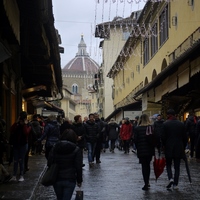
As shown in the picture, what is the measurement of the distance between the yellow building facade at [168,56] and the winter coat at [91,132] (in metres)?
3.36

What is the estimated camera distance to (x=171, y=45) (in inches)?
1107

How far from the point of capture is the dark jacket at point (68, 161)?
7.12 m

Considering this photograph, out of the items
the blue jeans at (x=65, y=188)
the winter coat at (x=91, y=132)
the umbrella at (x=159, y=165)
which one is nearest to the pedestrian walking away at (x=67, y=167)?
the blue jeans at (x=65, y=188)

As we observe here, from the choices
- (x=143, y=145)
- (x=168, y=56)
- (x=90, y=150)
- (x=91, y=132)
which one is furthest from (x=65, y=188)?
(x=168, y=56)

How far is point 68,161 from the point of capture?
7133mm

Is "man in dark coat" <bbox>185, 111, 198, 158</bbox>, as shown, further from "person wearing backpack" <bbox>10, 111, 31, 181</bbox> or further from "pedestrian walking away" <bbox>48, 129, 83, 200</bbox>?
"pedestrian walking away" <bbox>48, 129, 83, 200</bbox>

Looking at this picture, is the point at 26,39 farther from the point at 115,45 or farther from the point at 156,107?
the point at 115,45

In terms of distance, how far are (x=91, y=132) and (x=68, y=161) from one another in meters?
9.71

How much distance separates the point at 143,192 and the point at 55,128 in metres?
3.71

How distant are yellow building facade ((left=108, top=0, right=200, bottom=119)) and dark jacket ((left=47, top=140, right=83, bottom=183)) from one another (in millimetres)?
7983

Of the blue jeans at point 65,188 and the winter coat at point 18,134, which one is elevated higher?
the winter coat at point 18,134

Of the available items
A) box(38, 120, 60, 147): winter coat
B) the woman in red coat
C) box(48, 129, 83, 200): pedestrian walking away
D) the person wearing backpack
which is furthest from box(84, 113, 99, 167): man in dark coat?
box(48, 129, 83, 200): pedestrian walking away

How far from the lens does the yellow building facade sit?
18797mm

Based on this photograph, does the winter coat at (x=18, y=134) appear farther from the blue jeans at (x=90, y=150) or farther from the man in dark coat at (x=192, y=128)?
the man in dark coat at (x=192, y=128)
